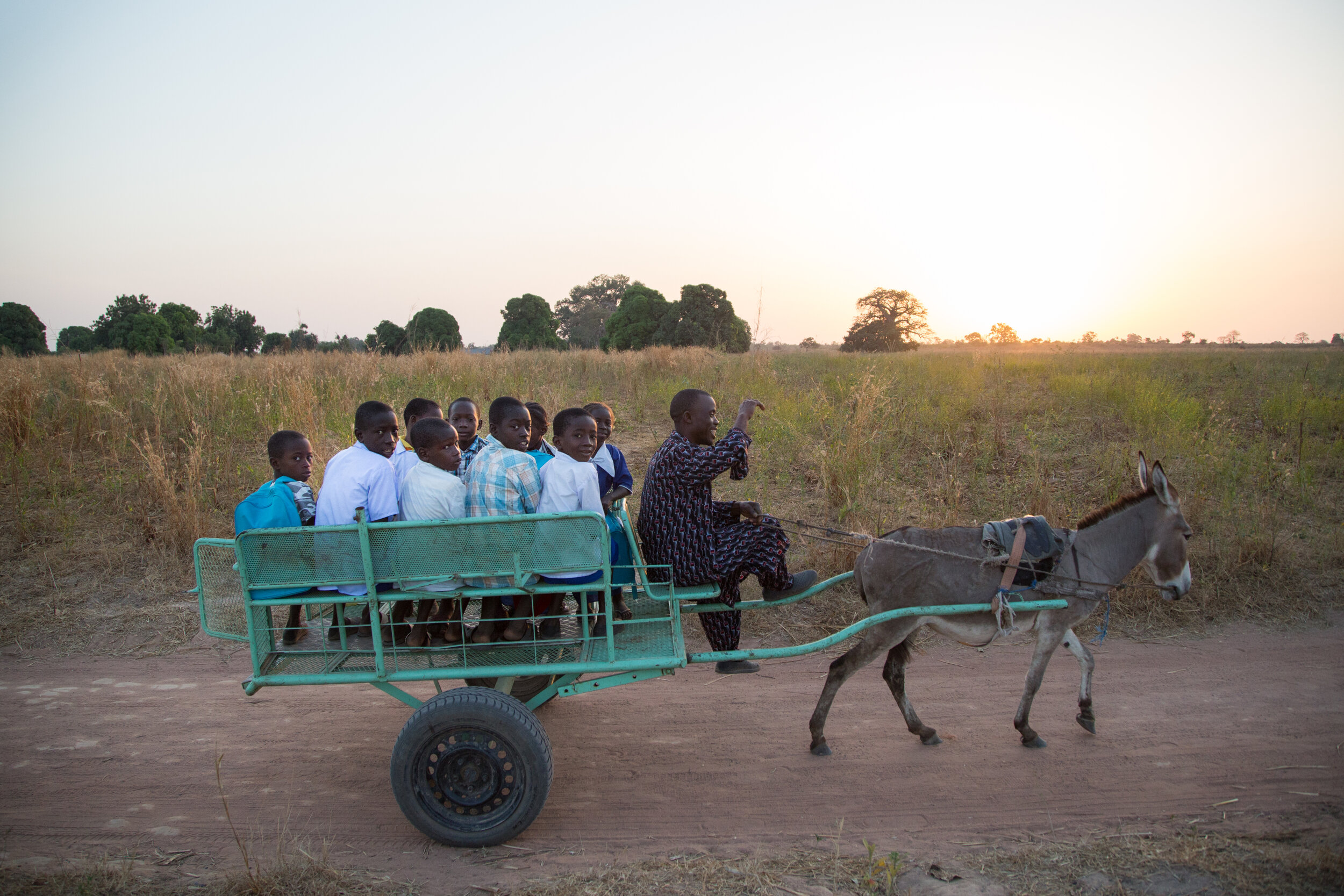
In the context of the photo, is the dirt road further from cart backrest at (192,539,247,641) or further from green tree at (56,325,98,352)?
green tree at (56,325,98,352)

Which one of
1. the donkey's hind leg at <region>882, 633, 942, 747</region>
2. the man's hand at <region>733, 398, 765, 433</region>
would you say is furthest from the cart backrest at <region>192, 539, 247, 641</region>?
the donkey's hind leg at <region>882, 633, 942, 747</region>

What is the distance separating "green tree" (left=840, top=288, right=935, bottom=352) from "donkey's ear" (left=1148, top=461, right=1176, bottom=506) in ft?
95.1

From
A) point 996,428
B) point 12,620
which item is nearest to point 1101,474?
point 996,428

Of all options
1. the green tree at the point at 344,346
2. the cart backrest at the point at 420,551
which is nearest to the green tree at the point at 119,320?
the green tree at the point at 344,346

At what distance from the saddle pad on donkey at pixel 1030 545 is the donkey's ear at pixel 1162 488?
0.55 m

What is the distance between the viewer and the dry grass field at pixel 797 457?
6.01 meters

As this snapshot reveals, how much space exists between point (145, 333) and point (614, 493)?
3264cm

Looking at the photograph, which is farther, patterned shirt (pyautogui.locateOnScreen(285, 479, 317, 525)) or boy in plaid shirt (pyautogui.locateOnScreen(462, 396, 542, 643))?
patterned shirt (pyautogui.locateOnScreen(285, 479, 317, 525))

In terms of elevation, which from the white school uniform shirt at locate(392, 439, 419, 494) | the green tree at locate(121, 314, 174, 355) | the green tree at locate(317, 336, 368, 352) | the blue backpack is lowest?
the blue backpack

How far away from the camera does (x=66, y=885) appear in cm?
296

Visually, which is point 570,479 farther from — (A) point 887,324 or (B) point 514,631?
(A) point 887,324

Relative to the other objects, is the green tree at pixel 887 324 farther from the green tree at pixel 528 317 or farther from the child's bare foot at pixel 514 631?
the child's bare foot at pixel 514 631

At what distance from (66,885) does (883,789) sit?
11.7ft

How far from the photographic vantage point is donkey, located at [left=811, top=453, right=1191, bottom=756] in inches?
154
